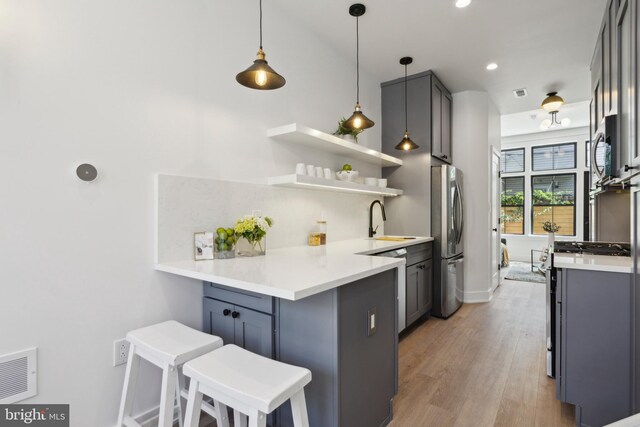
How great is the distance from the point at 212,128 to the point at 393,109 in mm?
2609

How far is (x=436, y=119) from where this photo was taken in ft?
12.9

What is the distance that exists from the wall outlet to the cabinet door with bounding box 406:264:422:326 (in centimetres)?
232

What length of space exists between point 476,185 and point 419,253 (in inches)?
69.2

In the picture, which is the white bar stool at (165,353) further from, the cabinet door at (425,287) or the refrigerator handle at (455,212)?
the refrigerator handle at (455,212)

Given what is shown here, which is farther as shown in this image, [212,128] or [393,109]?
[393,109]

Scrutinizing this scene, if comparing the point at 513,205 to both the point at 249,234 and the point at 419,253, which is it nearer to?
the point at 419,253

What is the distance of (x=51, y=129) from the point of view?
144cm

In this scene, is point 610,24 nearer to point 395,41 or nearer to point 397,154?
point 395,41

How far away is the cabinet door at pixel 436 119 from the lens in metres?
3.81

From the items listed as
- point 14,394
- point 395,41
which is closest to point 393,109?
point 395,41

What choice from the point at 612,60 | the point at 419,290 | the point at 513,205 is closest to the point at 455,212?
the point at 419,290

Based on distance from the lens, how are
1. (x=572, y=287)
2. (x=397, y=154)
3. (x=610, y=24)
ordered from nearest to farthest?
1. (x=572, y=287)
2. (x=610, y=24)
3. (x=397, y=154)

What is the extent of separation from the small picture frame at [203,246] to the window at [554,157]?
324 inches

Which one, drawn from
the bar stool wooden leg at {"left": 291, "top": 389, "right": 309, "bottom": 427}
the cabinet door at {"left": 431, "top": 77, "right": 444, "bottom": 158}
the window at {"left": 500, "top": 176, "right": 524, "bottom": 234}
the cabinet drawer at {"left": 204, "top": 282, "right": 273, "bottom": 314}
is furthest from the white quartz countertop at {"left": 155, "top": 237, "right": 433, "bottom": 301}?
the window at {"left": 500, "top": 176, "right": 524, "bottom": 234}
